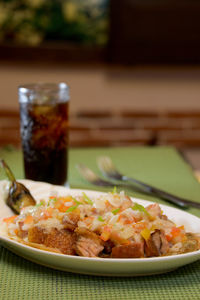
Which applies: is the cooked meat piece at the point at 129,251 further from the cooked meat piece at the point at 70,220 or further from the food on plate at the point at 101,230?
the cooked meat piece at the point at 70,220

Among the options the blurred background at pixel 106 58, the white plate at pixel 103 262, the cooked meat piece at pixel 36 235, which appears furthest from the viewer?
the blurred background at pixel 106 58

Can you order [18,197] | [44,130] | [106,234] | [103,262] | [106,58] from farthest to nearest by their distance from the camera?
[106,58], [44,130], [18,197], [106,234], [103,262]

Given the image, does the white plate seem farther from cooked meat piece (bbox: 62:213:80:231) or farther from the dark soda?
the dark soda

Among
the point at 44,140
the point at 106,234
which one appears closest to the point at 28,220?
the point at 106,234

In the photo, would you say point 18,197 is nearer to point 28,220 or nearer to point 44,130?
point 28,220

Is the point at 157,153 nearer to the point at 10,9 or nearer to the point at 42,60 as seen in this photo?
the point at 42,60

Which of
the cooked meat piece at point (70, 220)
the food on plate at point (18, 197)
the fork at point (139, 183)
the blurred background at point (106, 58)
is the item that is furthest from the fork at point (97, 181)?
the blurred background at point (106, 58)
